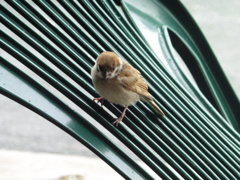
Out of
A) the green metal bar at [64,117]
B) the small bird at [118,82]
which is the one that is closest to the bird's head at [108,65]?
the small bird at [118,82]

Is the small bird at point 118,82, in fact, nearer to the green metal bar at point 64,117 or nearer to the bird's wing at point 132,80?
the bird's wing at point 132,80

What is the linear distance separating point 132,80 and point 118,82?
13 centimetres

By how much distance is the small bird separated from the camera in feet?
6.00

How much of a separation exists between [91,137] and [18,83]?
262 millimetres

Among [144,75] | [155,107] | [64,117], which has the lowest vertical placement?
[64,117]

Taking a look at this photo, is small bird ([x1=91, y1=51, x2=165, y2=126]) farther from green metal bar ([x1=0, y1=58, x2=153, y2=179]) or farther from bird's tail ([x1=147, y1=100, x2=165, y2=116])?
green metal bar ([x1=0, y1=58, x2=153, y2=179])

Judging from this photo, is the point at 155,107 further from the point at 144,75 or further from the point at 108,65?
the point at 108,65

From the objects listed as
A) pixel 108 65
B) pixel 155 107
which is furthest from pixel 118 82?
pixel 155 107

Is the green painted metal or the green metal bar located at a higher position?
the green painted metal

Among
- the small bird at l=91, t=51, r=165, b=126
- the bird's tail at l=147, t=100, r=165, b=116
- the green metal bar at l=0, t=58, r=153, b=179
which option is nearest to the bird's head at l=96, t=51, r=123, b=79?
the small bird at l=91, t=51, r=165, b=126

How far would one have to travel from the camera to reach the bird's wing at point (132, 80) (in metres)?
1.95

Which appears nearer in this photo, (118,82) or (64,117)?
(64,117)

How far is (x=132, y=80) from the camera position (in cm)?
215

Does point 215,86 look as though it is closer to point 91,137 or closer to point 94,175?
point 91,137
